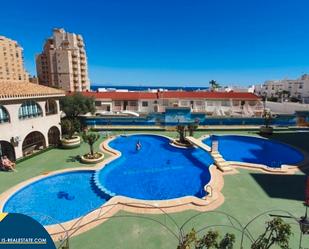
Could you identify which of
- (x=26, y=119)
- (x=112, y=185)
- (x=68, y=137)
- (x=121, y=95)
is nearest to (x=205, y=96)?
(x=121, y=95)

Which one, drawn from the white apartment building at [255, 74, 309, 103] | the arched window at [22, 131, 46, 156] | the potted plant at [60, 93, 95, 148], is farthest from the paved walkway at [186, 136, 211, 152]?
the white apartment building at [255, 74, 309, 103]

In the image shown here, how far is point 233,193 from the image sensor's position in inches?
484

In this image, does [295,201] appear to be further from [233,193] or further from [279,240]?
[279,240]

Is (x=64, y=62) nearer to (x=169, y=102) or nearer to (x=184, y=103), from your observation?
(x=169, y=102)

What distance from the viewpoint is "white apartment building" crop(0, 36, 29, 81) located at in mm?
93188

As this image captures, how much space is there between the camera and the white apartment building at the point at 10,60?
93188 millimetres

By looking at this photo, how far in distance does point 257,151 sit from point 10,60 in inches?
4378

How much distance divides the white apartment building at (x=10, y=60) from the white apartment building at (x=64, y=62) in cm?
1806

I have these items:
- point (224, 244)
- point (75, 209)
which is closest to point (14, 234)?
point (224, 244)

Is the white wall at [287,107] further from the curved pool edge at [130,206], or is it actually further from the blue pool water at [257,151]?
the curved pool edge at [130,206]

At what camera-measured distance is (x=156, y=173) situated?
1636 cm

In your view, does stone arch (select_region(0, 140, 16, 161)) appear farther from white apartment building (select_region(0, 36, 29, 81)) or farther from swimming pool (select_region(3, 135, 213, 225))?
white apartment building (select_region(0, 36, 29, 81))

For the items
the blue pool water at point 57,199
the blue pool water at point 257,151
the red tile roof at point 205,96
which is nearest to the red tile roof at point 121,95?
the red tile roof at point 205,96

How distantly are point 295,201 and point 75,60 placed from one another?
81127mm
